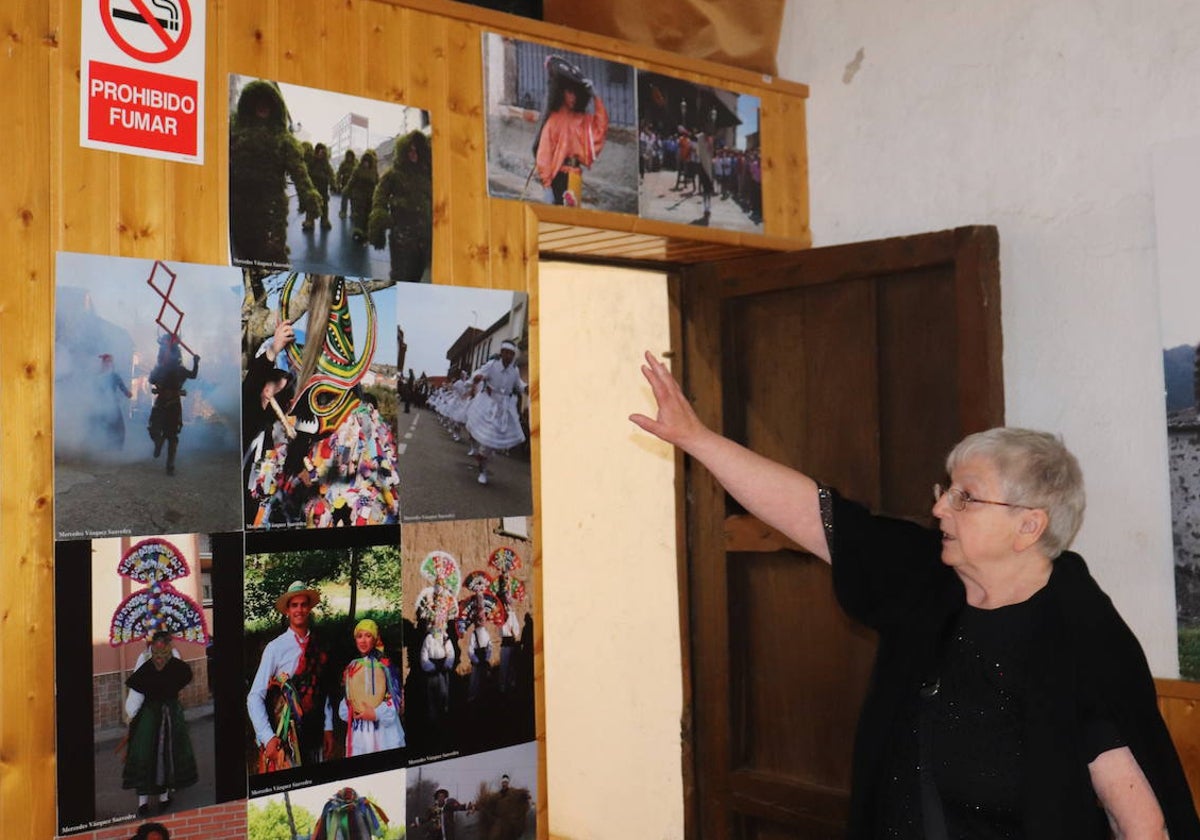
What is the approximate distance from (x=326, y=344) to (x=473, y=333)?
39cm

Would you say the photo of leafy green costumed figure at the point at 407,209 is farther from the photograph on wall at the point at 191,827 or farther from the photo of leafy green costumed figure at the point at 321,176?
the photograph on wall at the point at 191,827

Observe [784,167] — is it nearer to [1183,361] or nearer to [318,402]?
[1183,361]

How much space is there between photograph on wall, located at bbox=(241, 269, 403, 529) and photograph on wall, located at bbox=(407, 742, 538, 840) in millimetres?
618

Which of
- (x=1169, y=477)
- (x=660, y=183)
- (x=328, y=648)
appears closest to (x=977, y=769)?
(x=1169, y=477)

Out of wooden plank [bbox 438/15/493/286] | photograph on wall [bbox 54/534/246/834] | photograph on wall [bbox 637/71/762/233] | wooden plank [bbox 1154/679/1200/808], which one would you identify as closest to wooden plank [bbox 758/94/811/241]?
photograph on wall [bbox 637/71/762/233]

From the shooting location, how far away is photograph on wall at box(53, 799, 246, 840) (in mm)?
2561

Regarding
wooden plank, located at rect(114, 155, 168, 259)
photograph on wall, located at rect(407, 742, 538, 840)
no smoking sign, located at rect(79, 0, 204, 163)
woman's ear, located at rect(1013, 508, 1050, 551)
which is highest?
no smoking sign, located at rect(79, 0, 204, 163)

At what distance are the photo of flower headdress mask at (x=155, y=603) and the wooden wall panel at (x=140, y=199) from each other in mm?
141

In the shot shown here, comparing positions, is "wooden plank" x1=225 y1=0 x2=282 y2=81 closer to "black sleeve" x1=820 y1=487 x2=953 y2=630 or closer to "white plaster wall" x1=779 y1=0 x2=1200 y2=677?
"black sleeve" x1=820 y1=487 x2=953 y2=630

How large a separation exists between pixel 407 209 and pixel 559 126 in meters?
0.52

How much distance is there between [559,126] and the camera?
3.32 metres

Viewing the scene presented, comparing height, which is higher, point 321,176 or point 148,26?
point 148,26

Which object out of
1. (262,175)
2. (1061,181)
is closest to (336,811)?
(262,175)

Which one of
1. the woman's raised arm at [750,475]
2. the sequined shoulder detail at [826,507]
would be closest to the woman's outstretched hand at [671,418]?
the woman's raised arm at [750,475]
